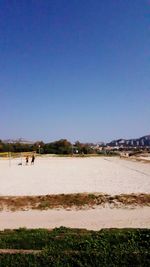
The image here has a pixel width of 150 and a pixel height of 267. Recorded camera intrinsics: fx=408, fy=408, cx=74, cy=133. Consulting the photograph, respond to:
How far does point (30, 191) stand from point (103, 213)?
7.84 m

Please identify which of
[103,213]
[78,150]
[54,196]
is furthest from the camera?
[78,150]

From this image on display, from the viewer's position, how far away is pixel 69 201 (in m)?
18.8

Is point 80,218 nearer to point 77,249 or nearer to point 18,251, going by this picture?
point 77,249

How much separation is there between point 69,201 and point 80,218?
3438 millimetres

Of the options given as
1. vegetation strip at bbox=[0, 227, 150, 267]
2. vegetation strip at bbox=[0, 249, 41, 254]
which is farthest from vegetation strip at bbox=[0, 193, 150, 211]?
vegetation strip at bbox=[0, 249, 41, 254]

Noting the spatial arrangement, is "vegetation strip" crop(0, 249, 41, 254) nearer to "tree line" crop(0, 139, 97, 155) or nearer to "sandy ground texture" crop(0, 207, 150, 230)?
"sandy ground texture" crop(0, 207, 150, 230)

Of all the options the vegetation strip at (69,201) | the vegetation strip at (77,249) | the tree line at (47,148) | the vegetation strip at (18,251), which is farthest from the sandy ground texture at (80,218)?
the tree line at (47,148)

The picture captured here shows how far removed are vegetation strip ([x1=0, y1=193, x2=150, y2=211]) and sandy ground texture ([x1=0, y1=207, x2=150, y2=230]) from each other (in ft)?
2.87

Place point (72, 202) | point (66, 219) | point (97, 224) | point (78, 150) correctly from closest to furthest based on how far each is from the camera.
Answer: point (97, 224), point (66, 219), point (72, 202), point (78, 150)

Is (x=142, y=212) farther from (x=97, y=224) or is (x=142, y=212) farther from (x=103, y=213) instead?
(x=97, y=224)

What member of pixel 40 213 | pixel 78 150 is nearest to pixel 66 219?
pixel 40 213

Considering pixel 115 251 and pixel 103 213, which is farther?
pixel 103 213

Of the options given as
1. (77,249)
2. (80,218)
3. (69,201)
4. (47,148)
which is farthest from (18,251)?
(47,148)

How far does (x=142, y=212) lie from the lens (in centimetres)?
1653
